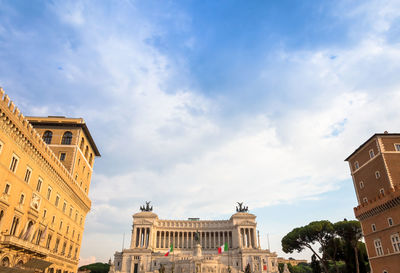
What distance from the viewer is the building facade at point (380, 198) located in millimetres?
40000

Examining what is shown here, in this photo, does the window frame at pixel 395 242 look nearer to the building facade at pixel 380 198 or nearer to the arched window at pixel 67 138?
the building facade at pixel 380 198

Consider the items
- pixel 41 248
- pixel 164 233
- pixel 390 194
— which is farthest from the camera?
pixel 164 233

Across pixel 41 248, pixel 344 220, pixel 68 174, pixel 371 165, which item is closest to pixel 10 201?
pixel 41 248

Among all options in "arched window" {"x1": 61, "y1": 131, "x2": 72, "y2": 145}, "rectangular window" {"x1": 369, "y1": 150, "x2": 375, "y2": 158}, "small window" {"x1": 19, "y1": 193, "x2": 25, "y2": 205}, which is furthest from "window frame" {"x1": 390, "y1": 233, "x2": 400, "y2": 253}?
"arched window" {"x1": 61, "y1": 131, "x2": 72, "y2": 145}

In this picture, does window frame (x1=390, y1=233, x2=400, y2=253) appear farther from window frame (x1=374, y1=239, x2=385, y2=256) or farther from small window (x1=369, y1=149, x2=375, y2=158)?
small window (x1=369, y1=149, x2=375, y2=158)

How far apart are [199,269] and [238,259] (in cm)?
1957

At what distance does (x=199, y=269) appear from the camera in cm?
7794

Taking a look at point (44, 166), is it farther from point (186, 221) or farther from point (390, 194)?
A: point (186, 221)

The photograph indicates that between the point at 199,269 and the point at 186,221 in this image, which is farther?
the point at 186,221

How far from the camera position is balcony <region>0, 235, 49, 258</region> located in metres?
29.6

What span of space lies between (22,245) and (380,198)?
1853 inches

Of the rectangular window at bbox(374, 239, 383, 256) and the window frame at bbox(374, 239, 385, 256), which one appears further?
the rectangular window at bbox(374, 239, 383, 256)

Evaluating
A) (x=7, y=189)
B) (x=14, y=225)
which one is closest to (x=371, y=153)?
(x=7, y=189)

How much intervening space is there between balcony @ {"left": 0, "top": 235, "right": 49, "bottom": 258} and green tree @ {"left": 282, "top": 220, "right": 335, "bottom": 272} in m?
54.5
